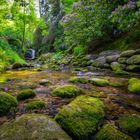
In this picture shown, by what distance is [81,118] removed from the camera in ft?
6.85

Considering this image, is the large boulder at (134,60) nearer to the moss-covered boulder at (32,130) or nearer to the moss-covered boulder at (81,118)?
the moss-covered boulder at (81,118)

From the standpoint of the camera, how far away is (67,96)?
3.07 metres

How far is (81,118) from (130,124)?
0.57 m

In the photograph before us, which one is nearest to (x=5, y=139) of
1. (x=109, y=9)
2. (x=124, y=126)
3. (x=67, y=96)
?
(x=124, y=126)

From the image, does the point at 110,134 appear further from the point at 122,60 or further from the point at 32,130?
the point at 122,60

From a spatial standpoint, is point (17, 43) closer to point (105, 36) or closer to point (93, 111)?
point (105, 36)

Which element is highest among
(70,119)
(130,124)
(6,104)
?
(6,104)

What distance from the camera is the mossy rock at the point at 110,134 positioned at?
180 centimetres

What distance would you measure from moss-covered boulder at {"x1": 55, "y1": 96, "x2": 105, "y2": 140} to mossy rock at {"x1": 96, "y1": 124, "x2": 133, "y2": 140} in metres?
0.09

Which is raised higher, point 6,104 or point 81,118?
point 6,104

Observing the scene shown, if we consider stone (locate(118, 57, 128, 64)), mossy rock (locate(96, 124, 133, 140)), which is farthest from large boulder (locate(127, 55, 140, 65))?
mossy rock (locate(96, 124, 133, 140))

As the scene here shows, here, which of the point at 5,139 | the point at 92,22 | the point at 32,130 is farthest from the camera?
the point at 92,22

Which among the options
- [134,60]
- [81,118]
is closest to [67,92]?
[81,118]

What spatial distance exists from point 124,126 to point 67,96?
125 centimetres
